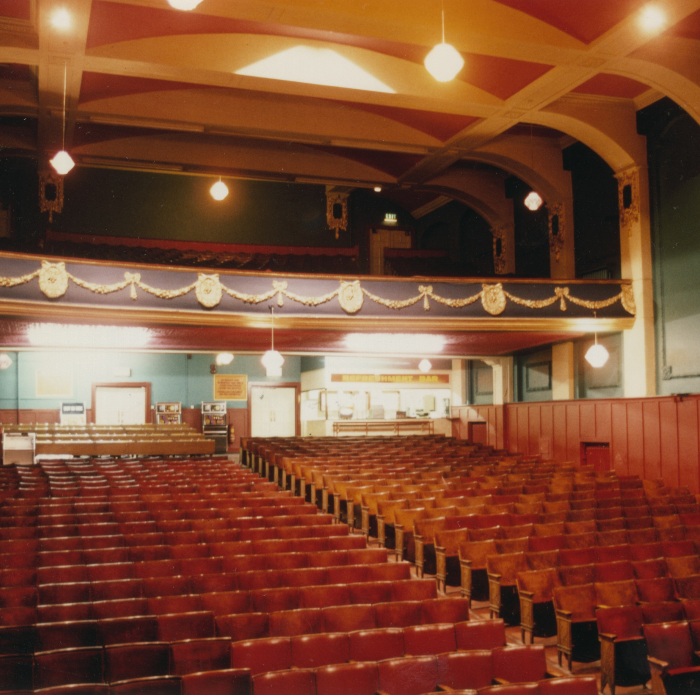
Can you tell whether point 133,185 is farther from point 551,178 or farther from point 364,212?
point 551,178

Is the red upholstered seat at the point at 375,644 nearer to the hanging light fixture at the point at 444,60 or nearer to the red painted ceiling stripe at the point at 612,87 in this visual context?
the hanging light fixture at the point at 444,60

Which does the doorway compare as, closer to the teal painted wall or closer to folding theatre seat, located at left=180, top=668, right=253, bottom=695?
the teal painted wall

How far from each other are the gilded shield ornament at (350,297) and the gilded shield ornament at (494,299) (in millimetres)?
1877

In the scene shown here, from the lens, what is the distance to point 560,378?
12.0 meters

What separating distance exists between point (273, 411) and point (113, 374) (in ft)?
12.9

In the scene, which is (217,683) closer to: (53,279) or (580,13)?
(53,279)

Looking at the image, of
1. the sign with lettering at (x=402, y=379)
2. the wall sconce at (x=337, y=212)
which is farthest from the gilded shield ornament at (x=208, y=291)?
the sign with lettering at (x=402, y=379)

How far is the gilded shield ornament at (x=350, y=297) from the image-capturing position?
34.0 ft

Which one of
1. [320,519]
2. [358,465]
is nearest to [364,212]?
[358,465]

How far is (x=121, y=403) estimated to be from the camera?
1652 centimetres

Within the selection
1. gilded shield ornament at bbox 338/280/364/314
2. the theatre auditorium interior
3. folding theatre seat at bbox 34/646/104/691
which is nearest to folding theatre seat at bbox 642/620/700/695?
the theatre auditorium interior

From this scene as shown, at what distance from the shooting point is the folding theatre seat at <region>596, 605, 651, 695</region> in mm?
4047

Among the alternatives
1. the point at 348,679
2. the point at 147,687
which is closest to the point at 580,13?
the point at 348,679

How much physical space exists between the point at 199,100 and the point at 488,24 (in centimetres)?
482
